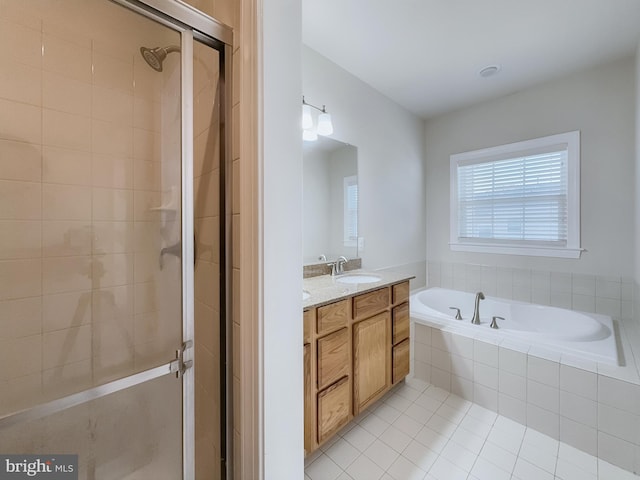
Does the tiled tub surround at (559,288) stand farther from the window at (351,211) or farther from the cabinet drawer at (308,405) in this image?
the cabinet drawer at (308,405)

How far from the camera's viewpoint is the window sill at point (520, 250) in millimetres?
→ 2480

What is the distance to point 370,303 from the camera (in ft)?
5.64

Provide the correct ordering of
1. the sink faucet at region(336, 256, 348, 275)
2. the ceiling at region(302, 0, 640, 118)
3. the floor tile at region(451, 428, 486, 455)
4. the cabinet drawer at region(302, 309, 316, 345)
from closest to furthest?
the cabinet drawer at region(302, 309, 316, 345) < the floor tile at region(451, 428, 486, 455) < the ceiling at region(302, 0, 640, 118) < the sink faucet at region(336, 256, 348, 275)

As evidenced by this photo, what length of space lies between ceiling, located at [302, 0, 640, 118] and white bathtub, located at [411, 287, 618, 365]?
2091mm

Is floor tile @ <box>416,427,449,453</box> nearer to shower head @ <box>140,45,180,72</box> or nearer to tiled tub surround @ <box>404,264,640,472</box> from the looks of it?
tiled tub surround @ <box>404,264,640,472</box>

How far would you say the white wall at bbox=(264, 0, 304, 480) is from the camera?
2.36ft

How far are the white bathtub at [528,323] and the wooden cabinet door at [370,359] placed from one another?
1.90 ft

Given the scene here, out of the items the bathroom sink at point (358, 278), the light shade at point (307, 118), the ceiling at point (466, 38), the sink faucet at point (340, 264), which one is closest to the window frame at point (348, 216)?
the sink faucet at point (340, 264)

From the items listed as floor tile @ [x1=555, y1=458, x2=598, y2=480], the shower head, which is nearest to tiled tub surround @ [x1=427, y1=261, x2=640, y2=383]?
floor tile @ [x1=555, y1=458, x2=598, y2=480]

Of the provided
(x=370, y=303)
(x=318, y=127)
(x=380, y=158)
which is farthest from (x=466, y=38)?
(x=370, y=303)

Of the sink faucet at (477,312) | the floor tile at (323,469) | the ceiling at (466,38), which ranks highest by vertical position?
the ceiling at (466,38)

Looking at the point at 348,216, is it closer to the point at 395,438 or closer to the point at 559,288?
the point at 395,438

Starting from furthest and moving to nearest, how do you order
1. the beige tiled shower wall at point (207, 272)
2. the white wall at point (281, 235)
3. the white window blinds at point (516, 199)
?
the white window blinds at point (516, 199)
the beige tiled shower wall at point (207, 272)
the white wall at point (281, 235)

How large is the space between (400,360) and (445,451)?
1.92 ft
